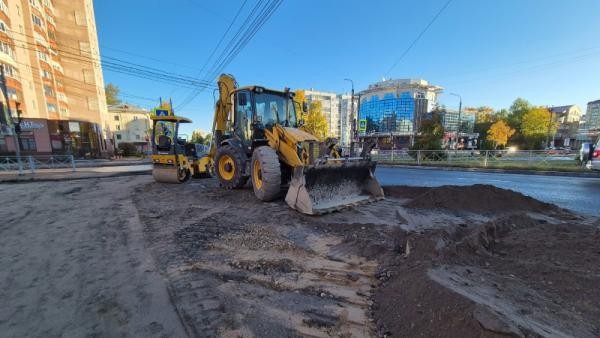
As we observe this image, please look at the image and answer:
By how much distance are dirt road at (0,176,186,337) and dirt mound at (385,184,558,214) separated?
17.5 feet

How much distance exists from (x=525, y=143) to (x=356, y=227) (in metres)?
65.2

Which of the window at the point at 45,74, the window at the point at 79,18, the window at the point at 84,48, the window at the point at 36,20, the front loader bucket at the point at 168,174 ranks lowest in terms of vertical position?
the front loader bucket at the point at 168,174

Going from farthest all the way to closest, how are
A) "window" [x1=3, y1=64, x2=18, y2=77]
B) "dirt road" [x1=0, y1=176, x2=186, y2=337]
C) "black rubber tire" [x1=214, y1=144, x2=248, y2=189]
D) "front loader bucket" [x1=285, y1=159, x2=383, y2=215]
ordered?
"window" [x1=3, y1=64, x2=18, y2=77] → "black rubber tire" [x1=214, y1=144, x2=248, y2=189] → "front loader bucket" [x1=285, y1=159, x2=383, y2=215] → "dirt road" [x1=0, y1=176, x2=186, y2=337]

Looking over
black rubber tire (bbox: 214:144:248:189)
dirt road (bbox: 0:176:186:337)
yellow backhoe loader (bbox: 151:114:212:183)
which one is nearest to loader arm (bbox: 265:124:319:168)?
black rubber tire (bbox: 214:144:248:189)

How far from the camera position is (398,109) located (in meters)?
73.9

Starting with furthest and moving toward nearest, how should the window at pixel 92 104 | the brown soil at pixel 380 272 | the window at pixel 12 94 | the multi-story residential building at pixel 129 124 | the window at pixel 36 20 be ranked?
the multi-story residential building at pixel 129 124
the window at pixel 92 104
the window at pixel 36 20
the window at pixel 12 94
the brown soil at pixel 380 272

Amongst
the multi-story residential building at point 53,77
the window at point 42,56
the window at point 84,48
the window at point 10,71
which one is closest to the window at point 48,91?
the multi-story residential building at point 53,77

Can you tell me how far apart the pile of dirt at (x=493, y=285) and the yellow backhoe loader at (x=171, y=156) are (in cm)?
852

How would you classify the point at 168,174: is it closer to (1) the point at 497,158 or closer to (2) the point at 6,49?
(1) the point at 497,158

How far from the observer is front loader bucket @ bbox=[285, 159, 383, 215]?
5.54 m

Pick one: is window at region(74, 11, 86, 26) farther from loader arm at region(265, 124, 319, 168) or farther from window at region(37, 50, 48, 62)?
loader arm at region(265, 124, 319, 168)

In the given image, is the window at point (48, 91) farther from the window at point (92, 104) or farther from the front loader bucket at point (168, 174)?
the front loader bucket at point (168, 174)

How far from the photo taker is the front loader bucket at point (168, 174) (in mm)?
10052

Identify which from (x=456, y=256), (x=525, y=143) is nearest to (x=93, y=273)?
(x=456, y=256)
